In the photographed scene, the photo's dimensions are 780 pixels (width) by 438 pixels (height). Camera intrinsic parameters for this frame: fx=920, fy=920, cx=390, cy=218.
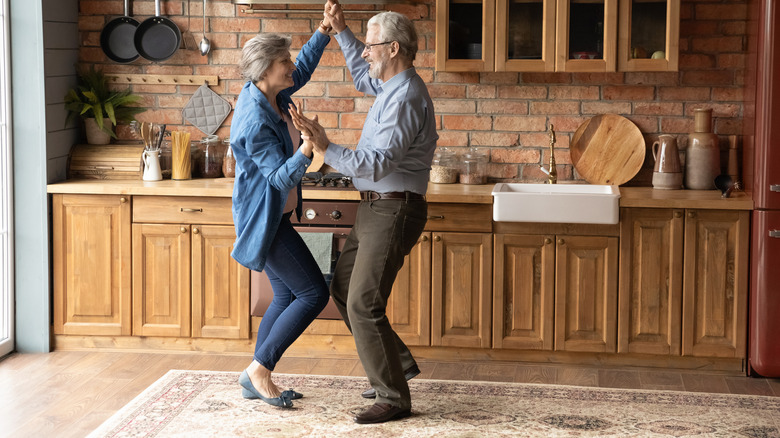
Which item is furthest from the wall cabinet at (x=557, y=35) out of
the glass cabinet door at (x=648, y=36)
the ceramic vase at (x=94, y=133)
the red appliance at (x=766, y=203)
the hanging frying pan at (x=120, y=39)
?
the ceramic vase at (x=94, y=133)

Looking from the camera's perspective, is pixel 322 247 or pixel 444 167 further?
pixel 444 167

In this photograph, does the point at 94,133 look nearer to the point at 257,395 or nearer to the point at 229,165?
the point at 229,165

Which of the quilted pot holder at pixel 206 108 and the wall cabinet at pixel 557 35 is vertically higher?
the wall cabinet at pixel 557 35

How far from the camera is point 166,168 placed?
4816 millimetres

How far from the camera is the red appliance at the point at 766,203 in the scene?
388 centimetres

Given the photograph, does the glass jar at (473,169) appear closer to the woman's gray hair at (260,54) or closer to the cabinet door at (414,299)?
the cabinet door at (414,299)

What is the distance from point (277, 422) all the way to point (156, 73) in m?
2.28

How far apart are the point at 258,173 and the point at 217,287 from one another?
1155mm

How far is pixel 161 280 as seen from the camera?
14.5 feet

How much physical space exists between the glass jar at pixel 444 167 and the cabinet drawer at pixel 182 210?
1.04 metres

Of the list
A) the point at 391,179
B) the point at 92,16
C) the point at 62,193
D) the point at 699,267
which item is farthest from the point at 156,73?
the point at 699,267

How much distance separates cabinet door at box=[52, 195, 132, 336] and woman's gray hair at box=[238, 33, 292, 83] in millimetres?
1316

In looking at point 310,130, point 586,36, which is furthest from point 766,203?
point 310,130

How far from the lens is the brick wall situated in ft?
14.9
